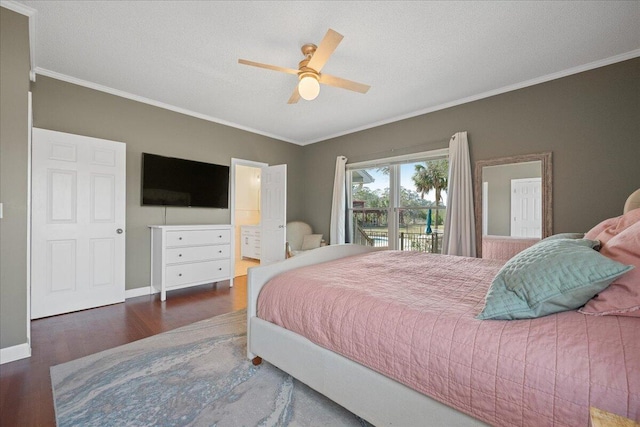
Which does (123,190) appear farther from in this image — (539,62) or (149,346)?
(539,62)

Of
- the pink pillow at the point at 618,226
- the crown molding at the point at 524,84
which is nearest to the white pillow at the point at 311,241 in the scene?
the crown molding at the point at 524,84

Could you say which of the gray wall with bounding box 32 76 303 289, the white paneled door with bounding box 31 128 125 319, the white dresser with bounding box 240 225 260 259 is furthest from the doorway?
the white paneled door with bounding box 31 128 125 319

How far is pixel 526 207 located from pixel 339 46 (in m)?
2.70

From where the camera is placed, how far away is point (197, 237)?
371 cm

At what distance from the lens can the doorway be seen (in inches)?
244

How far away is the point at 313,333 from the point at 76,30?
3019 mm

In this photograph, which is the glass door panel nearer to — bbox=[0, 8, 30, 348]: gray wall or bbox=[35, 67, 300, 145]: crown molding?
bbox=[35, 67, 300, 145]: crown molding

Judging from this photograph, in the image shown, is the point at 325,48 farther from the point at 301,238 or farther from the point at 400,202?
the point at 301,238

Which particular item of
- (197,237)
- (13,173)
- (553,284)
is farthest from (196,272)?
(553,284)

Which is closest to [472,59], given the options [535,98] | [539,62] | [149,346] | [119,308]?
[539,62]

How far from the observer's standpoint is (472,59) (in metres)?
2.60

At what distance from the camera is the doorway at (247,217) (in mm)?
6195

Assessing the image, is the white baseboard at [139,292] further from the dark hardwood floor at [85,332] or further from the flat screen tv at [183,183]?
the flat screen tv at [183,183]

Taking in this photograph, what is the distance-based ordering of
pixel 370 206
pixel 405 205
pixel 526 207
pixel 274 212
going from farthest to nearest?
pixel 370 206 < pixel 274 212 < pixel 405 205 < pixel 526 207
